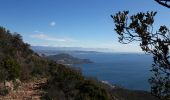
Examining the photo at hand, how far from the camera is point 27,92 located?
1545cm

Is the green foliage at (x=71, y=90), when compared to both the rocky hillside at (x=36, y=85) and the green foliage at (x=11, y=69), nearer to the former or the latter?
the rocky hillside at (x=36, y=85)

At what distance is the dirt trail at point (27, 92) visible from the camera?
14.1 metres

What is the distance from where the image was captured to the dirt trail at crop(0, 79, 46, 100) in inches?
557

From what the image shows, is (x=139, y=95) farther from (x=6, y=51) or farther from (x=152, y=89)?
(x=152, y=89)

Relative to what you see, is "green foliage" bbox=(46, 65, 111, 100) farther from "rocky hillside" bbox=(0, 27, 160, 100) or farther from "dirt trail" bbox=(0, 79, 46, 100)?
"dirt trail" bbox=(0, 79, 46, 100)

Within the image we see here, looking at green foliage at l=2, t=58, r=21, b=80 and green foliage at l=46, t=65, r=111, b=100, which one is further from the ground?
green foliage at l=2, t=58, r=21, b=80

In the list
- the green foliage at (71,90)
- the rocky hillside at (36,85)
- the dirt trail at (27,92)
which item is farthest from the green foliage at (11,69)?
the green foliage at (71,90)

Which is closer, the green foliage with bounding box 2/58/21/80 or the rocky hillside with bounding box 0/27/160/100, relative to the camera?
the rocky hillside with bounding box 0/27/160/100

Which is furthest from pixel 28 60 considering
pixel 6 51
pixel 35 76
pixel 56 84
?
pixel 56 84

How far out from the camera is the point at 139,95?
32.2 meters

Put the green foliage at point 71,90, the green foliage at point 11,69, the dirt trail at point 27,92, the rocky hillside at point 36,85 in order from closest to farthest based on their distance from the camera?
the dirt trail at point 27,92, the rocky hillside at point 36,85, the green foliage at point 71,90, the green foliage at point 11,69

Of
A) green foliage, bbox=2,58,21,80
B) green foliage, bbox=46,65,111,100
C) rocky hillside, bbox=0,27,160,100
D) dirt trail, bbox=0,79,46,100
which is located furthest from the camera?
green foliage, bbox=2,58,21,80

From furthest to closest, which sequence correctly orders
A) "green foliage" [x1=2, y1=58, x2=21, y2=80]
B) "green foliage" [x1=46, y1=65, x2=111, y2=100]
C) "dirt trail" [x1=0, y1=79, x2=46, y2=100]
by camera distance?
"green foliage" [x1=2, y1=58, x2=21, y2=80] < "green foliage" [x1=46, y1=65, x2=111, y2=100] < "dirt trail" [x1=0, y1=79, x2=46, y2=100]

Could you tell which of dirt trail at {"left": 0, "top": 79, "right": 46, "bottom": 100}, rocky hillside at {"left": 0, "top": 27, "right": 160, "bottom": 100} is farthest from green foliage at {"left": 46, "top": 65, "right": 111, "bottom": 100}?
dirt trail at {"left": 0, "top": 79, "right": 46, "bottom": 100}
